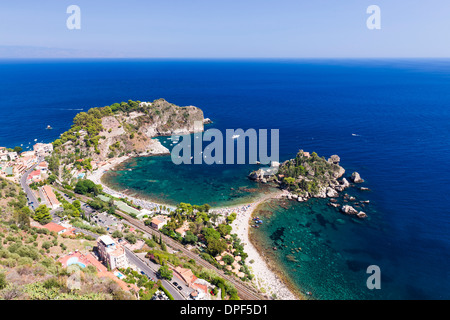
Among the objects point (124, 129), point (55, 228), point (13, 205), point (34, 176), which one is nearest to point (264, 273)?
point (55, 228)

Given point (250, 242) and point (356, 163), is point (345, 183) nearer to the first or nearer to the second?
point (356, 163)

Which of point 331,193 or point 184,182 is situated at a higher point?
point 184,182

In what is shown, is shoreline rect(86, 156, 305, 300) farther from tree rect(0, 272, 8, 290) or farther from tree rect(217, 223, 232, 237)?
tree rect(0, 272, 8, 290)

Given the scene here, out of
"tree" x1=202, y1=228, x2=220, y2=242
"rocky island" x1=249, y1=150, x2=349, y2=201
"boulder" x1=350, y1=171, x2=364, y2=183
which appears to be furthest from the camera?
"boulder" x1=350, y1=171, x2=364, y2=183

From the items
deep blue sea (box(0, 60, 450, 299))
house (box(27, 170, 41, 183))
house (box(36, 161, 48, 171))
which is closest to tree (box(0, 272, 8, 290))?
deep blue sea (box(0, 60, 450, 299))

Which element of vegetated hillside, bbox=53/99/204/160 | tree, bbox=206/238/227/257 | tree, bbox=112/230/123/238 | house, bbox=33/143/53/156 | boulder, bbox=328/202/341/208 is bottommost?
tree, bbox=206/238/227/257

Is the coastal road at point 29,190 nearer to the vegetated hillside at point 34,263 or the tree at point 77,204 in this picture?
the vegetated hillside at point 34,263

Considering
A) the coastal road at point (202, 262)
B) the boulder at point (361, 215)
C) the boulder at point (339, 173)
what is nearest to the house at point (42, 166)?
the coastal road at point (202, 262)
